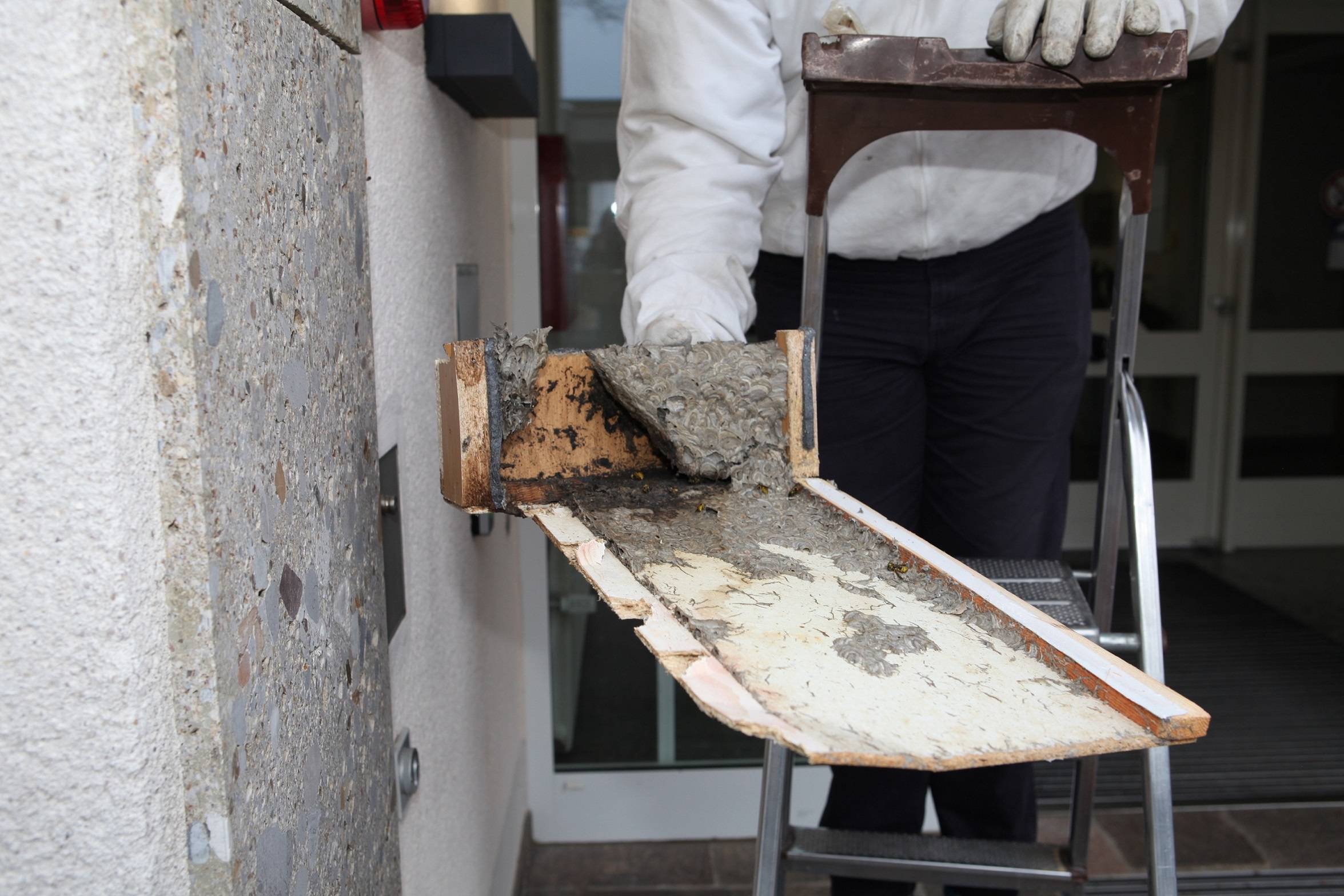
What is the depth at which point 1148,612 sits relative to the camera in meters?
1.24

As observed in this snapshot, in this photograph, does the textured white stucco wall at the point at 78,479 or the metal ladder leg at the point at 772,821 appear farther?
the metal ladder leg at the point at 772,821

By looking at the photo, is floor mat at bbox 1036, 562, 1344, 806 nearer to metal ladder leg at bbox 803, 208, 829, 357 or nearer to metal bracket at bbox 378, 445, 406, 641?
metal ladder leg at bbox 803, 208, 829, 357

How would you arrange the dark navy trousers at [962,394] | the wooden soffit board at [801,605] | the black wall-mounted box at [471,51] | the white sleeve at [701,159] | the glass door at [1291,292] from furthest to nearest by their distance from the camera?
the glass door at [1291,292] < the dark navy trousers at [962,394] < the black wall-mounted box at [471,51] < the white sleeve at [701,159] < the wooden soffit board at [801,605]

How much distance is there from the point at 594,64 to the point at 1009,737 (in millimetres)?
1954

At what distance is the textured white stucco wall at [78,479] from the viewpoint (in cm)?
56

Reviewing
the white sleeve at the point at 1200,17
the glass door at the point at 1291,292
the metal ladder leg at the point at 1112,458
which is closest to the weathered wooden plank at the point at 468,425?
the metal ladder leg at the point at 1112,458

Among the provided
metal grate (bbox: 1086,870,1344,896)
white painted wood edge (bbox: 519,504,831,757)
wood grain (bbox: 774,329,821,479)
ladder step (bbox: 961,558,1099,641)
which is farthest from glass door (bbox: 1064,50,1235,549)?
white painted wood edge (bbox: 519,504,831,757)

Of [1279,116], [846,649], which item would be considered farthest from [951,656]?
[1279,116]

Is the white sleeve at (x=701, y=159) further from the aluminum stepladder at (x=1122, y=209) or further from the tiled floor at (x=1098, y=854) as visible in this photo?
the tiled floor at (x=1098, y=854)

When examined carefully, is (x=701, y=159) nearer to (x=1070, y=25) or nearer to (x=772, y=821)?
(x=1070, y=25)

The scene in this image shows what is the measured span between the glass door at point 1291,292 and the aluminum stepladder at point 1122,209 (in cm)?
317

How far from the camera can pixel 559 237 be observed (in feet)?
7.60

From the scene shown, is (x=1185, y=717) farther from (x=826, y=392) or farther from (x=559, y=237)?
(x=559, y=237)

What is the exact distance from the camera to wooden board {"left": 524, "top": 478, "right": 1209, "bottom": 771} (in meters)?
0.65
